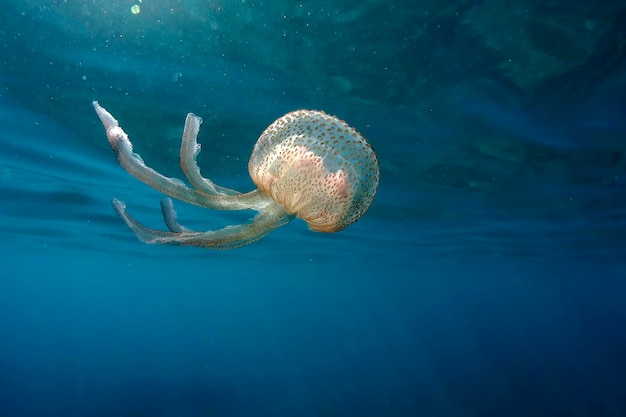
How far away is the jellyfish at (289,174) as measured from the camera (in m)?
2.39

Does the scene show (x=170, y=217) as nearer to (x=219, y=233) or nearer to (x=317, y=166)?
(x=219, y=233)

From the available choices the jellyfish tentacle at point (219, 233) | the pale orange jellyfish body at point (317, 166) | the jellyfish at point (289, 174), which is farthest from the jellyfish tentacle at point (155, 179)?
the pale orange jellyfish body at point (317, 166)

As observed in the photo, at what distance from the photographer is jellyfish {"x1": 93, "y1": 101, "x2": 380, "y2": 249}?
94.0 inches

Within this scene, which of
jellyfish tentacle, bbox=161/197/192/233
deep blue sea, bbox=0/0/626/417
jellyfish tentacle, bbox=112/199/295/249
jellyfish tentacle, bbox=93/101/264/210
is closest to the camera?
jellyfish tentacle, bbox=93/101/264/210

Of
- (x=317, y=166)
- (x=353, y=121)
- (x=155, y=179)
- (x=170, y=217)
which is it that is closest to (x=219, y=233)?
(x=170, y=217)

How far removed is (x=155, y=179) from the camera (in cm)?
243

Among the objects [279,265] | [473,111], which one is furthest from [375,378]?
[473,111]

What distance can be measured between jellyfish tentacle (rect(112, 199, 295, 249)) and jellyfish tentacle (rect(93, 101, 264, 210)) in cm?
12

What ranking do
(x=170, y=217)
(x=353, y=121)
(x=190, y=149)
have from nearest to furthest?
1. (x=190, y=149)
2. (x=170, y=217)
3. (x=353, y=121)

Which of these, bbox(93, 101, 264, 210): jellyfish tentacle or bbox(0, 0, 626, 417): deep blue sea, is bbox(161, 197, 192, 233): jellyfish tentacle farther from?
bbox(0, 0, 626, 417): deep blue sea

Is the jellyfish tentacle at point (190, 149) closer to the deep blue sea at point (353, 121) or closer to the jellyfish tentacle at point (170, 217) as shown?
the jellyfish tentacle at point (170, 217)

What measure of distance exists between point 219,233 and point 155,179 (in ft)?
1.62

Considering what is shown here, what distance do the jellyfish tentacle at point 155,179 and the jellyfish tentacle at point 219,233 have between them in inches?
4.8

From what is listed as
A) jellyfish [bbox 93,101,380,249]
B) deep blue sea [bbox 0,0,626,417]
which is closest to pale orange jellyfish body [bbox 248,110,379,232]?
jellyfish [bbox 93,101,380,249]
